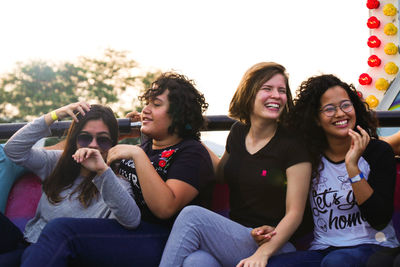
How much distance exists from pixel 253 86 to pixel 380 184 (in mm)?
745

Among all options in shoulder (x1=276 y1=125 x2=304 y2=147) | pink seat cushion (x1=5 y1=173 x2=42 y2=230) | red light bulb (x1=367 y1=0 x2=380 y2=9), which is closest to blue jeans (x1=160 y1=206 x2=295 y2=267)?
shoulder (x1=276 y1=125 x2=304 y2=147)

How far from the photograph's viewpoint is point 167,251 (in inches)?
74.8

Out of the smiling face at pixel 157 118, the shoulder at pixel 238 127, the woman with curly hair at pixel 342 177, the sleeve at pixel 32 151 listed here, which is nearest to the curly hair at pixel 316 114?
the woman with curly hair at pixel 342 177

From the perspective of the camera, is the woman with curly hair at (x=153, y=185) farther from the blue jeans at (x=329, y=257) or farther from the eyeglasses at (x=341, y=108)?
the eyeglasses at (x=341, y=108)

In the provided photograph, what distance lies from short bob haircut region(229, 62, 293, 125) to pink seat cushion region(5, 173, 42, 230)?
1.22 m

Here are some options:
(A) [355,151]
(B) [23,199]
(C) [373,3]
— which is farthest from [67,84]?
(A) [355,151]

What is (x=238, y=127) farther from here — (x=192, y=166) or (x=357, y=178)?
(x=357, y=178)

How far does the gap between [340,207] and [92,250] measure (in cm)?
107

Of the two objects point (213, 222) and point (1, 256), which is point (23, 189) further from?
point (213, 222)

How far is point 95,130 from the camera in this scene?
7.65 ft

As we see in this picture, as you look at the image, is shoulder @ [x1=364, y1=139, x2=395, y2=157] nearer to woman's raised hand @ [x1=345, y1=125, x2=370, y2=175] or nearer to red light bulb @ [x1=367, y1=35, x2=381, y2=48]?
woman's raised hand @ [x1=345, y1=125, x2=370, y2=175]

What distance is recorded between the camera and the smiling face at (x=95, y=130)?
2297mm

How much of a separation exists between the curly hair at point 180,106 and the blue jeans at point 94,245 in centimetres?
58

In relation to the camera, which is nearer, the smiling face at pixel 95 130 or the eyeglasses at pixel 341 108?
the eyeglasses at pixel 341 108
